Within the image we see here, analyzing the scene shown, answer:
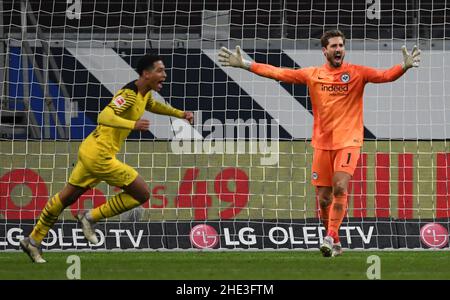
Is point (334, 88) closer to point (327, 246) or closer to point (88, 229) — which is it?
point (327, 246)

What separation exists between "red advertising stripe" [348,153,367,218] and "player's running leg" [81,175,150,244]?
4901 millimetres

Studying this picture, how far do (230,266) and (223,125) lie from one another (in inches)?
235

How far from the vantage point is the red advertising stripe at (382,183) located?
53.9 feet

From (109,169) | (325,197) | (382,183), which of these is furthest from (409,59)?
(382,183)

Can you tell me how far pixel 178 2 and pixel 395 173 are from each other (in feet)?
16.0

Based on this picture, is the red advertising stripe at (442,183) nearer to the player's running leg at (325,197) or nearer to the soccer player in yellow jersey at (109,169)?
the player's running leg at (325,197)

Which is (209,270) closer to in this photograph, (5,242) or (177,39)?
(5,242)

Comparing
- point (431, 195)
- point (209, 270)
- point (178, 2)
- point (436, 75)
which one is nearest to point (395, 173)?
point (431, 195)

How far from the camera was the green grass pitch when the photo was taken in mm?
10016

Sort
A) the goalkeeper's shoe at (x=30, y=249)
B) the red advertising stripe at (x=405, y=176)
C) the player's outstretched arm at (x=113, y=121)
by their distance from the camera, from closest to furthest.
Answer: the player's outstretched arm at (x=113, y=121) < the goalkeeper's shoe at (x=30, y=249) < the red advertising stripe at (x=405, y=176)

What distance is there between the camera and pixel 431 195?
16.5 m

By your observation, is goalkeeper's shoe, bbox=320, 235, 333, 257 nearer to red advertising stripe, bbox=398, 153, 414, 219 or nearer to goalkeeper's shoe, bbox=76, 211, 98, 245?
goalkeeper's shoe, bbox=76, 211, 98, 245

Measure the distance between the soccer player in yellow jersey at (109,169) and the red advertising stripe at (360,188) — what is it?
4.73m

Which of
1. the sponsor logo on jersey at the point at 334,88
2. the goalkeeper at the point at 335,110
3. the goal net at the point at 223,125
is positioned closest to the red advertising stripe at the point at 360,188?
the goal net at the point at 223,125
